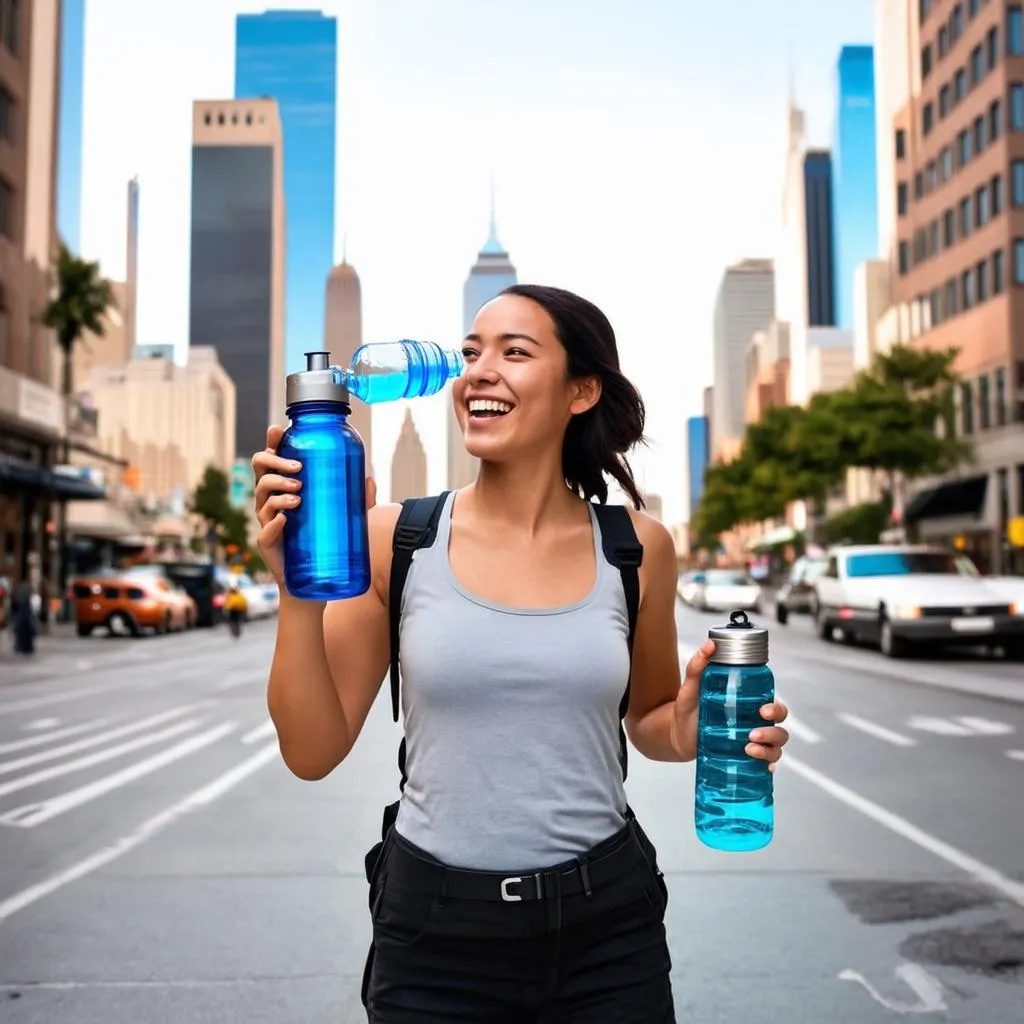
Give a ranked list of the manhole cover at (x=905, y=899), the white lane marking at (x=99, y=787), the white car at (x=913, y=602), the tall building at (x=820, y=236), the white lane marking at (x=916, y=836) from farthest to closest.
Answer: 1. the tall building at (x=820, y=236)
2. the white car at (x=913, y=602)
3. the white lane marking at (x=99, y=787)
4. the white lane marking at (x=916, y=836)
5. the manhole cover at (x=905, y=899)

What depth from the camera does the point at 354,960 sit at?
211 inches

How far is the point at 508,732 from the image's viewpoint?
2.34 m

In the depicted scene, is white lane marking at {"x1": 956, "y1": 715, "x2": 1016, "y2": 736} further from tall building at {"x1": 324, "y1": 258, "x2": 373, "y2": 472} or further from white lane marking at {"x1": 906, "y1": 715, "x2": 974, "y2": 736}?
tall building at {"x1": 324, "y1": 258, "x2": 373, "y2": 472}

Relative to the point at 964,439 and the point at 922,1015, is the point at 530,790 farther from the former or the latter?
the point at 964,439

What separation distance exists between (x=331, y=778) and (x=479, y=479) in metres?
8.03

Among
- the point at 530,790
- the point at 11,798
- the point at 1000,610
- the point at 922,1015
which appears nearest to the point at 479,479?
the point at 530,790

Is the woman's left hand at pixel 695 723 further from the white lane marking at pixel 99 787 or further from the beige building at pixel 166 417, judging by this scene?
the beige building at pixel 166 417

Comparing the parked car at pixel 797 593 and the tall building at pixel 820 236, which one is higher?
the tall building at pixel 820 236

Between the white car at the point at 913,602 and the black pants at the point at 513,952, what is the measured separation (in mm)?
20417

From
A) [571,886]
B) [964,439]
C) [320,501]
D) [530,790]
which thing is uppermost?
[964,439]

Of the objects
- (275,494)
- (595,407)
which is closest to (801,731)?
(595,407)

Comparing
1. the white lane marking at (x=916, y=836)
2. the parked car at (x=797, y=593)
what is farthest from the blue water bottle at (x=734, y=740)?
the parked car at (x=797, y=593)

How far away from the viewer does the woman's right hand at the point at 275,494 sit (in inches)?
87.8

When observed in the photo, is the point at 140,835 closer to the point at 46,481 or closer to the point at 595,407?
the point at 595,407
